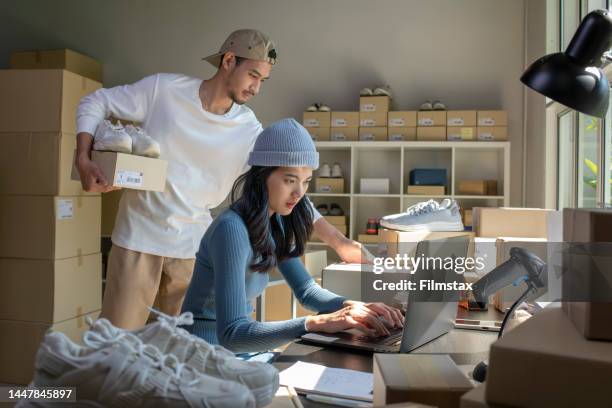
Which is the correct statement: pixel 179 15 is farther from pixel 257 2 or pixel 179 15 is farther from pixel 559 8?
pixel 559 8

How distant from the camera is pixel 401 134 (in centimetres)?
445

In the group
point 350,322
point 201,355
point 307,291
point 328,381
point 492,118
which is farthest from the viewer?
point 492,118

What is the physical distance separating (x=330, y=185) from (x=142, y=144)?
2.54 meters

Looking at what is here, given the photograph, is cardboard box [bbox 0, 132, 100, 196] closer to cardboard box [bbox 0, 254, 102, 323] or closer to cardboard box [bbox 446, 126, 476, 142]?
cardboard box [bbox 0, 254, 102, 323]

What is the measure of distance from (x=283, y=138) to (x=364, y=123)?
9.89ft

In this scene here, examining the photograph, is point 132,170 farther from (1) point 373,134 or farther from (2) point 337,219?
(1) point 373,134

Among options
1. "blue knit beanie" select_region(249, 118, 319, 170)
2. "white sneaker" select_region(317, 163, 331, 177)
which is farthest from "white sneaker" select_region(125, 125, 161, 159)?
"white sneaker" select_region(317, 163, 331, 177)

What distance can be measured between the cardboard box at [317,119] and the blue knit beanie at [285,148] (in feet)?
9.84

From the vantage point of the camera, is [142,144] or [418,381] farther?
[142,144]

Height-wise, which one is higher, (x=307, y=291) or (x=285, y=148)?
(x=285, y=148)

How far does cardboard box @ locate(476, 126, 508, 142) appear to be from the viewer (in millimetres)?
4270

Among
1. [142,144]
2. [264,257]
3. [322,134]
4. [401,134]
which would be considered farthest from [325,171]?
[264,257]

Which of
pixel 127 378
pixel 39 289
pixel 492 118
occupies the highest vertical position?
pixel 492 118

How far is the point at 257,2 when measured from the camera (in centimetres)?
512
